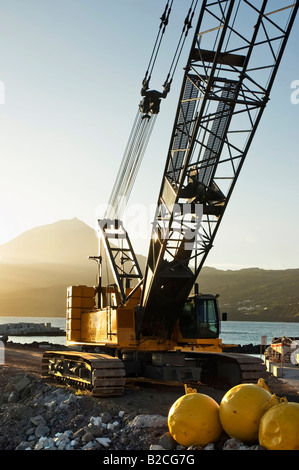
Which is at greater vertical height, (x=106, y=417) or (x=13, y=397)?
(x=106, y=417)

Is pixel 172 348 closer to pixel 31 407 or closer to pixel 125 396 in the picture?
pixel 125 396

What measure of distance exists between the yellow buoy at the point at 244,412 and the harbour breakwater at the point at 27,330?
2445 inches

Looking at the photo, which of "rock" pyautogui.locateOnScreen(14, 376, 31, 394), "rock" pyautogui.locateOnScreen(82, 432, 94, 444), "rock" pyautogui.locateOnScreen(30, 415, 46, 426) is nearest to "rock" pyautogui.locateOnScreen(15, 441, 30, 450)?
"rock" pyautogui.locateOnScreen(30, 415, 46, 426)

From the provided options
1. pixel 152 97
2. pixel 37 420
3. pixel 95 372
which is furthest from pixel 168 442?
pixel 152 97

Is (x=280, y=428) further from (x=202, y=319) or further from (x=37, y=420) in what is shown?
(x=202, y=319)

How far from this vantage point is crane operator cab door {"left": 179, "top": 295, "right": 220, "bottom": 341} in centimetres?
1781

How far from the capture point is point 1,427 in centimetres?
1403

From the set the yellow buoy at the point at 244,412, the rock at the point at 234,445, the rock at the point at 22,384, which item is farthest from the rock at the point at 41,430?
the rock at the point at 234,445

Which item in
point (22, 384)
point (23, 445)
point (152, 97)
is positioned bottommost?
point (23, 445)

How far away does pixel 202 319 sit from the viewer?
703 inches

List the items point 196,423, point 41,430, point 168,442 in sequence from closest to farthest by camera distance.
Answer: point 196,423, point 168,442, point 41,430

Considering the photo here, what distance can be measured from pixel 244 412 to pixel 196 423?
0.84 meters

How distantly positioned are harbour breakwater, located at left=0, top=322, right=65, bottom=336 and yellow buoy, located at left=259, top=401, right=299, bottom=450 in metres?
62.9
